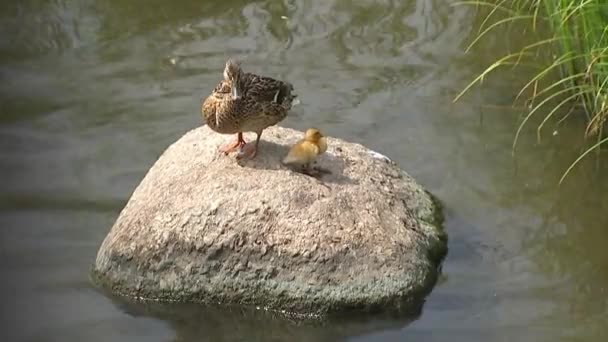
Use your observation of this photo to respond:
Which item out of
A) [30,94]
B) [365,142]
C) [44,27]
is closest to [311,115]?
[365,142]

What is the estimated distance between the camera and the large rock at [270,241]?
4.85 meters

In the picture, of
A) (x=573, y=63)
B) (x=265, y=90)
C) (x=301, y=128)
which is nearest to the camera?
(x=265, y=90)

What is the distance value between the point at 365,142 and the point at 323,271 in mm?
Result: 1767

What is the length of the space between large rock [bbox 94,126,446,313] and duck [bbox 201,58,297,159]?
18 centimetres

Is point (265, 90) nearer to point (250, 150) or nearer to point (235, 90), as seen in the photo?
point (235, 90)

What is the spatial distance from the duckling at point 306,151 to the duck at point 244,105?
0.20 meters

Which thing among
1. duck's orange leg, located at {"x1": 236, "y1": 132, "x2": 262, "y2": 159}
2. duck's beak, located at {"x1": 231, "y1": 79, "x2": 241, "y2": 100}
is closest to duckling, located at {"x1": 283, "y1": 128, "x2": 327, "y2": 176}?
duck's orange leg, located at {"x1": 236, "y1": 132, "x2": 262, "y2": 159}

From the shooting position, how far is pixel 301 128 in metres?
6.64

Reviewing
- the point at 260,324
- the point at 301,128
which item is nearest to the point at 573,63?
the point at 301,128

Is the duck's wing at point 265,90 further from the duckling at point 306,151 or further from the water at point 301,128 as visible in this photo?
the water at point 301,128

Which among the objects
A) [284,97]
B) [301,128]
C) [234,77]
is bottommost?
[301,128]

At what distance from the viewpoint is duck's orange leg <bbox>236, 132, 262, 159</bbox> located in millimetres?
5336

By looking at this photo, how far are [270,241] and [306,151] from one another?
512 millimetres

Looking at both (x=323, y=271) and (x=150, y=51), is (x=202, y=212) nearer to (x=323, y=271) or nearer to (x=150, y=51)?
(x=323, y=271)
